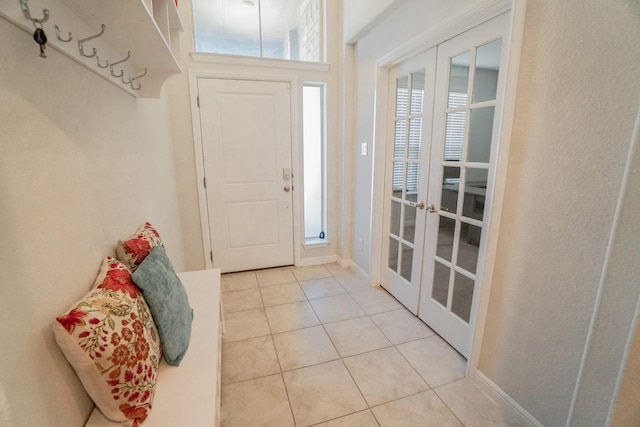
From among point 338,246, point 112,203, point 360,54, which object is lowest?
point 338,246

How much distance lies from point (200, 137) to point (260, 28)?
1.22 meters

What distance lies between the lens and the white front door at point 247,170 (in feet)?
9.13

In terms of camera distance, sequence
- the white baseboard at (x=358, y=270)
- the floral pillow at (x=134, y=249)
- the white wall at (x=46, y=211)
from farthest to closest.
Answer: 1. the white baseboard at (x=358, y=270)
2. the floral pillow at (x=134, y=249)
3. the white wall at (x=46, y=211)

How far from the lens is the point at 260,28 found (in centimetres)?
282

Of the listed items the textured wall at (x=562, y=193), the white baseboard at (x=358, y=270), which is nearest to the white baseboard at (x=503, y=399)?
the textured wall at (x=562, y=193)

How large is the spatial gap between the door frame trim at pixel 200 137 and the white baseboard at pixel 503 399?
2.14 metres

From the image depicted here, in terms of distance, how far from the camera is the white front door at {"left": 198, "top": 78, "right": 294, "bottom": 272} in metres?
2.78

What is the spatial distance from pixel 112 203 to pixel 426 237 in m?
1.90

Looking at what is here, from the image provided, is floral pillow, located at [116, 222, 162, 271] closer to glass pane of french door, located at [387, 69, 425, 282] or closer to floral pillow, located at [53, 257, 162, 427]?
floral pillow, located at [53, 257, 162, 427]

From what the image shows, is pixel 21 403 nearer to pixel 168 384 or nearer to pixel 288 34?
pixel 168 384

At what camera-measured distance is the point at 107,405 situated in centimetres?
83

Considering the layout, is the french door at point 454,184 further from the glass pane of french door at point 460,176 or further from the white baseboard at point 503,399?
the white baseboard at point 503,399

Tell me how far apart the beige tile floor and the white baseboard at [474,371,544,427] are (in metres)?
0.03

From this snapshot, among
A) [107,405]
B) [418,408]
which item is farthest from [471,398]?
[107,405]
